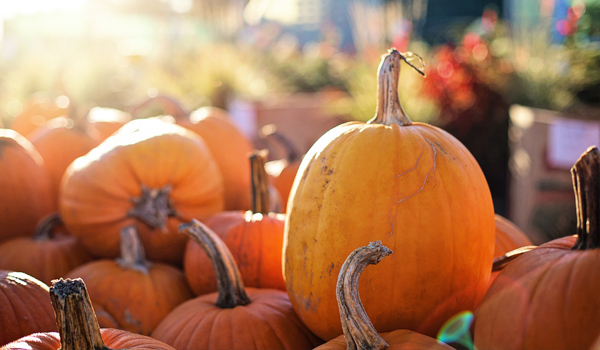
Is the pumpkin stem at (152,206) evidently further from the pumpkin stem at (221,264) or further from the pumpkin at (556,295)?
the pumpkin at (556,295)

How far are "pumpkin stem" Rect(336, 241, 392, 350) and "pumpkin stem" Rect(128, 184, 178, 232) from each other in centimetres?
91

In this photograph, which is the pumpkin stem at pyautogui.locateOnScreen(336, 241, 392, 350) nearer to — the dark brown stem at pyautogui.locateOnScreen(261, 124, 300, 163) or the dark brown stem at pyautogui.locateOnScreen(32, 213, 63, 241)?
the dark brown stem at pyautogui.locateOnScreen(32, 213, 63, 241)

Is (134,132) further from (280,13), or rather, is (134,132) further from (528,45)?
(280,13)

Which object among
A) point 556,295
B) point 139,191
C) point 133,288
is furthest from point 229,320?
point 556,295

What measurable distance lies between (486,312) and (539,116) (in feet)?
12.2

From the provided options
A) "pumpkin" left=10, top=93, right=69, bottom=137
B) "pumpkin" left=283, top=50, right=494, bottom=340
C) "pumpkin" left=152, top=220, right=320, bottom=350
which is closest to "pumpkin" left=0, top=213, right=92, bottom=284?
"pumpkin" left=152, top=220, right=320, bottom=350

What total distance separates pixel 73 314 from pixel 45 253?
1.01 metres

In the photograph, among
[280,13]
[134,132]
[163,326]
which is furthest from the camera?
[280,13]

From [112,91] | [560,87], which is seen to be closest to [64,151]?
[560,87]

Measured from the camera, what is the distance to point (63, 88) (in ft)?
10.1

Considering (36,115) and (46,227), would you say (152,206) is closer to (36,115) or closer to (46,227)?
(46,227)

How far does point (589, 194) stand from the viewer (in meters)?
1.01

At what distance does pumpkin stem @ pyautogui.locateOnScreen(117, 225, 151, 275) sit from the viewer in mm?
1644

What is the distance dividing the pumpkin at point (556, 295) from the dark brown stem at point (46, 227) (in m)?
1.56
